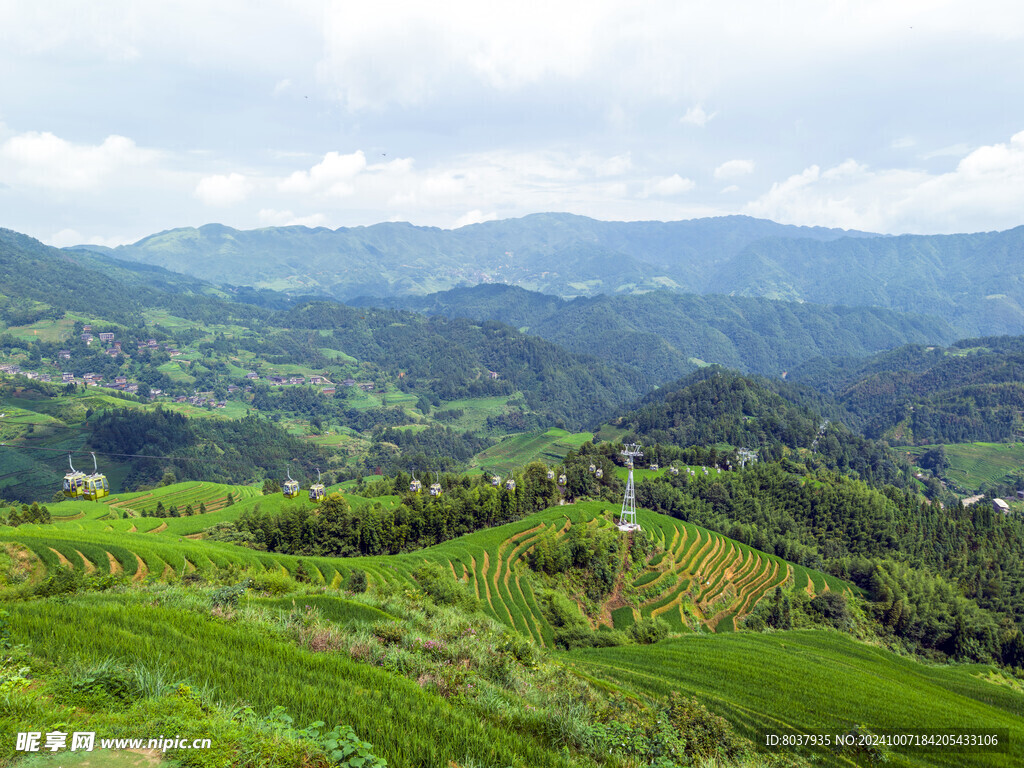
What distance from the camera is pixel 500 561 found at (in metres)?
53.8

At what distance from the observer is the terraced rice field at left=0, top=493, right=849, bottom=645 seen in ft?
114

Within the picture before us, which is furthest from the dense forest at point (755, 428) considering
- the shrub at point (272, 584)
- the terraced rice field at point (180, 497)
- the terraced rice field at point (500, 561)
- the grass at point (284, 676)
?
the grass at point (284, 676)

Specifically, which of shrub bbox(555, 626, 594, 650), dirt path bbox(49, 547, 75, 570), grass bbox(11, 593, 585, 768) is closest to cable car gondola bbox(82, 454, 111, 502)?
dirt path bbox(49, 547, 75, 570)

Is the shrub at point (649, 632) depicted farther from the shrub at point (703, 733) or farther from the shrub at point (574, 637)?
the shrub at point (703, 733)

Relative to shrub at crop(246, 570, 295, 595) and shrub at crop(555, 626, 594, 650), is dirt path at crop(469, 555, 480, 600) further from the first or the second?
shrub at crop(246, 570, 295, 595)

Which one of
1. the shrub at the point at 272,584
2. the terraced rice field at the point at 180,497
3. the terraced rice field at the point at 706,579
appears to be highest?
the shrub at the point at 272,584

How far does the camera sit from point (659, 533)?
70.2 meters

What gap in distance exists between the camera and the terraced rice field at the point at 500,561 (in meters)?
34.7

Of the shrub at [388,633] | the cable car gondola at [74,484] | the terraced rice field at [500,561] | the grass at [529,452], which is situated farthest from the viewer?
the grass at [529,452]

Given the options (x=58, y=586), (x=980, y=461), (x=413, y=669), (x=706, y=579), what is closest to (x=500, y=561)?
(x=706, y=579)

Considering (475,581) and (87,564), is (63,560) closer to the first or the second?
(87,564)

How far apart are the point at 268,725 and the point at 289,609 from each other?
12038 millimetres

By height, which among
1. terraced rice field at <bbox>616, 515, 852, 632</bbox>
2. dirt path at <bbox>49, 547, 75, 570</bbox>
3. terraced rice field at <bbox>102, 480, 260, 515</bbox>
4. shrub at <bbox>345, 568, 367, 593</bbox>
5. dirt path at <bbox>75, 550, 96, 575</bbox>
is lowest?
terraced rice field at <bbox>616, 515, 852, 632</bbox>

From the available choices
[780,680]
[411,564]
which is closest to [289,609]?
[780,680]
